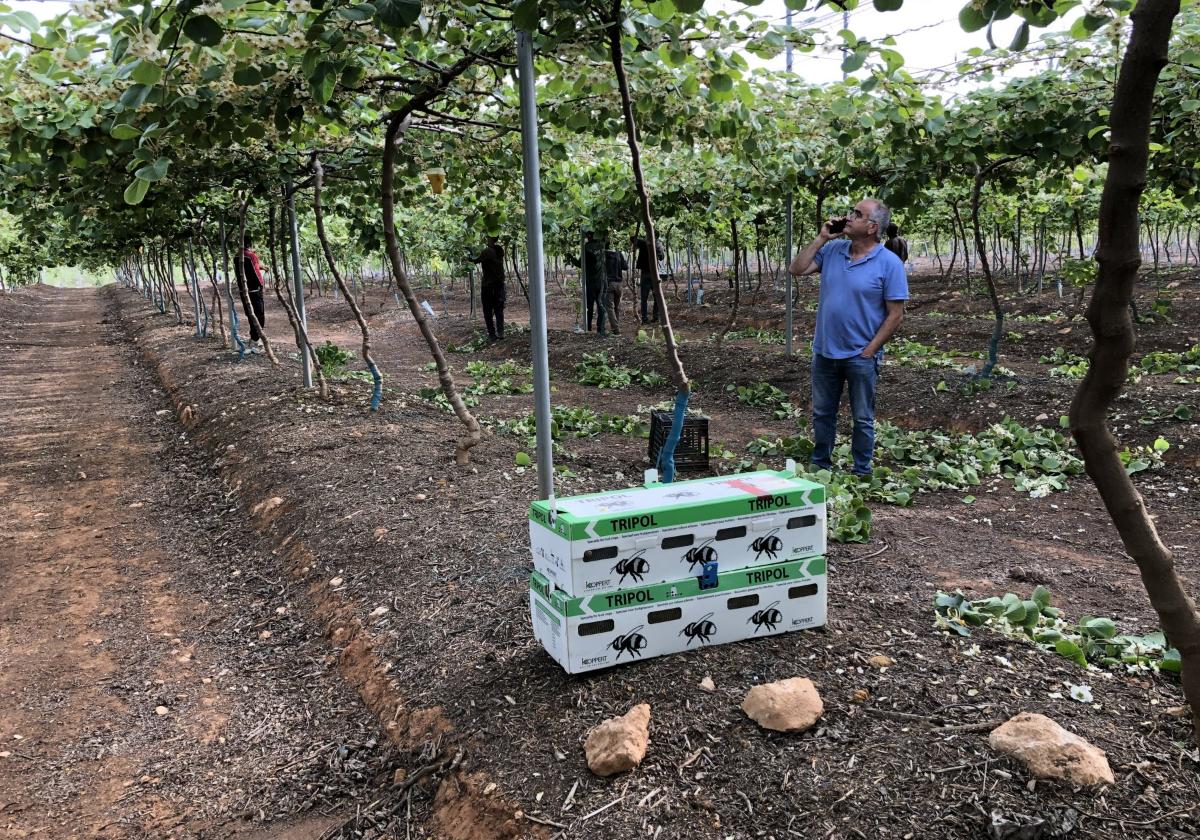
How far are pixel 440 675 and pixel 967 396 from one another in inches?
265

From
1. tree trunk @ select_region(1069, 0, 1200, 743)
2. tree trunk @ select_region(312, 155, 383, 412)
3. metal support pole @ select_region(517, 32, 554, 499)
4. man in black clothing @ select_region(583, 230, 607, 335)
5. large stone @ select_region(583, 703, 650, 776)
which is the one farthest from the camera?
man in black clothing @ select_region(583, 230, 607, 335)

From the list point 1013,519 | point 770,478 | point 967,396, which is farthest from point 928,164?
point 770,478

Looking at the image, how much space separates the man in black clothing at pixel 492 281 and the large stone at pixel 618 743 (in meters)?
12.9

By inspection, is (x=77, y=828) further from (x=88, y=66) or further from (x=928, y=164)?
(x=928, y=164)

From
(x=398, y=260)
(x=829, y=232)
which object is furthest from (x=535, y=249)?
(x=829, y=232)

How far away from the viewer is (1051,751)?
6.90 feet

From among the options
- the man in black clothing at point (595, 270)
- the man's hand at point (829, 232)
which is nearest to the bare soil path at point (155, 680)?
the man's hand at point (829, 232)

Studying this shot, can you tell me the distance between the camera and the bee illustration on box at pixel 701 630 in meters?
2.86

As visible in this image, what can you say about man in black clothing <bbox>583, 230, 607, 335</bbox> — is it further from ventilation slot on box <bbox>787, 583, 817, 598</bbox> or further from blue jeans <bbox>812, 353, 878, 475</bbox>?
ventilation slot on box <bbox>787, 583, 817, 598</bbox>

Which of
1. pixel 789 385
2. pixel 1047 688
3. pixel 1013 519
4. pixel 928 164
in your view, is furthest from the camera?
pixel 789 385

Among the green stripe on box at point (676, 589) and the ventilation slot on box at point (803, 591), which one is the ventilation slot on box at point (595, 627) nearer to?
A: the green stripe on box at point (676, 589)

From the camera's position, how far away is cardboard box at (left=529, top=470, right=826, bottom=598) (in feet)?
8.63

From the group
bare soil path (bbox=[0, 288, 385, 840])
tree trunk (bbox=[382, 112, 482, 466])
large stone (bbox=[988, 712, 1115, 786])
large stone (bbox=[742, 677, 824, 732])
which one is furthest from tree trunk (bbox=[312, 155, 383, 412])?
large stone (bbox=[988, 712, 1115, 786])

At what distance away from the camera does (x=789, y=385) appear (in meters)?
9.65
